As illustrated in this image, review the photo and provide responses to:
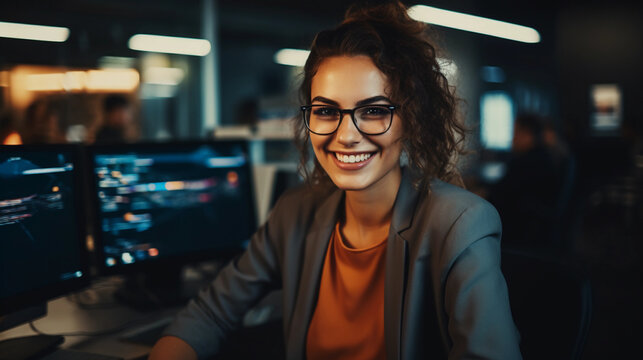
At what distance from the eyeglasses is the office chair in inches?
17.2

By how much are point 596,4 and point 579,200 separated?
5.65m

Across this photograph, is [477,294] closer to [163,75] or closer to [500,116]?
[163,75]

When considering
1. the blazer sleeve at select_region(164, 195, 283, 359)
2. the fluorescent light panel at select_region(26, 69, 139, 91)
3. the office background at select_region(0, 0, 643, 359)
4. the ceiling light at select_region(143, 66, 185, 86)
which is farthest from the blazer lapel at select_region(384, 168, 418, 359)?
the ceiling light at select_region(143, 66, 185, 86)

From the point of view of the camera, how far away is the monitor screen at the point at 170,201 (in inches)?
58.7

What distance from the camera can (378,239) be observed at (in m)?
1.20

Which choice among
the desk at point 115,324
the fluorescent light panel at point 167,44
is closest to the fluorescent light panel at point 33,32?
the fluorescent light panel at point 167,44

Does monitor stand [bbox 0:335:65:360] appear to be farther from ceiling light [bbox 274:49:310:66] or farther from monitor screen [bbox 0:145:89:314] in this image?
ceiling light [bbox 274:49:310:66]

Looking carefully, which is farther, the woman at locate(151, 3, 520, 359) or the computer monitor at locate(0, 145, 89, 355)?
the computer monitor at locate(0, 145, 89, 355)

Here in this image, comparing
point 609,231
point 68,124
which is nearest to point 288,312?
point 609,231

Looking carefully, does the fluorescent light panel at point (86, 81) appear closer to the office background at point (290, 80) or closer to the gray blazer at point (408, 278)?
the office background at point (290, 80)

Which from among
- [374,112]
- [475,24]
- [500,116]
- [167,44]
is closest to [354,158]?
[374,112]

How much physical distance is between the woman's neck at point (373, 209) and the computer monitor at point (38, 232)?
72cm

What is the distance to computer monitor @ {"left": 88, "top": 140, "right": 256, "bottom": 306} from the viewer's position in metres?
1.49

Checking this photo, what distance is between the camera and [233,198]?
1.73 m
